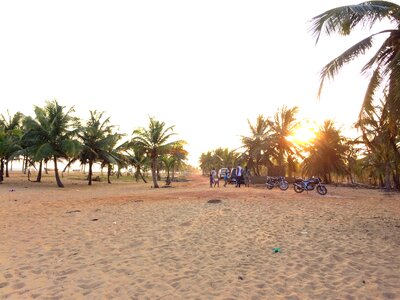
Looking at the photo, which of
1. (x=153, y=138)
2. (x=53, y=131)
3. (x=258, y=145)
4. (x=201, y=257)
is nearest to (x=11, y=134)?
(x=53, y=131)

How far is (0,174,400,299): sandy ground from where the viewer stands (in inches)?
173

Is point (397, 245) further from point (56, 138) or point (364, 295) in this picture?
point (56, 138)

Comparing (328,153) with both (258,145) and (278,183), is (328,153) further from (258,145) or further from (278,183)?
(278,183)

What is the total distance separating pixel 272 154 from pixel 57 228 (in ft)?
84.0

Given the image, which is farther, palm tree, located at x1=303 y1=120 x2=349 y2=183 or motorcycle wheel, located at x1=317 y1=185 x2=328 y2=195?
palm tree, located at x1=303 y1=120 x2=349 y2=183

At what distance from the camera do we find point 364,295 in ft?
13.6

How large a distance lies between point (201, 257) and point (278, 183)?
63.8 ft

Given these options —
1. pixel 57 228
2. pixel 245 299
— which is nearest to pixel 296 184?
pixel 57 228

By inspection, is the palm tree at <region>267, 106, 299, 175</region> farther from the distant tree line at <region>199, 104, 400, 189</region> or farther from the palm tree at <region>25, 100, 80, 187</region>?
the palm tree at <region>25, 100, 80, 187</region>

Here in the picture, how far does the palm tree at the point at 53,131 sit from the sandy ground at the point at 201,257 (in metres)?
16.3

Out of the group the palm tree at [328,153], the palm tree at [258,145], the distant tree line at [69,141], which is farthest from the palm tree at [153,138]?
the palm tree at [328,153]

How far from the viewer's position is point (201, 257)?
5.96m

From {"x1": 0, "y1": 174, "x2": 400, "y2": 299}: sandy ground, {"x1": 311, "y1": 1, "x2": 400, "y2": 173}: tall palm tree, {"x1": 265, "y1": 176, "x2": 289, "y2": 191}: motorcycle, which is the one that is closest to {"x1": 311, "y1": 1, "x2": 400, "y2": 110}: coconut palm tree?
Answer: {"x1": 311, "y1": 1, "x2": 400, "y2": 173}: tall palm tree

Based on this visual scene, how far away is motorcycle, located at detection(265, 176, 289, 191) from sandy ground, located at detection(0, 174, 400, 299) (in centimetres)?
1242
